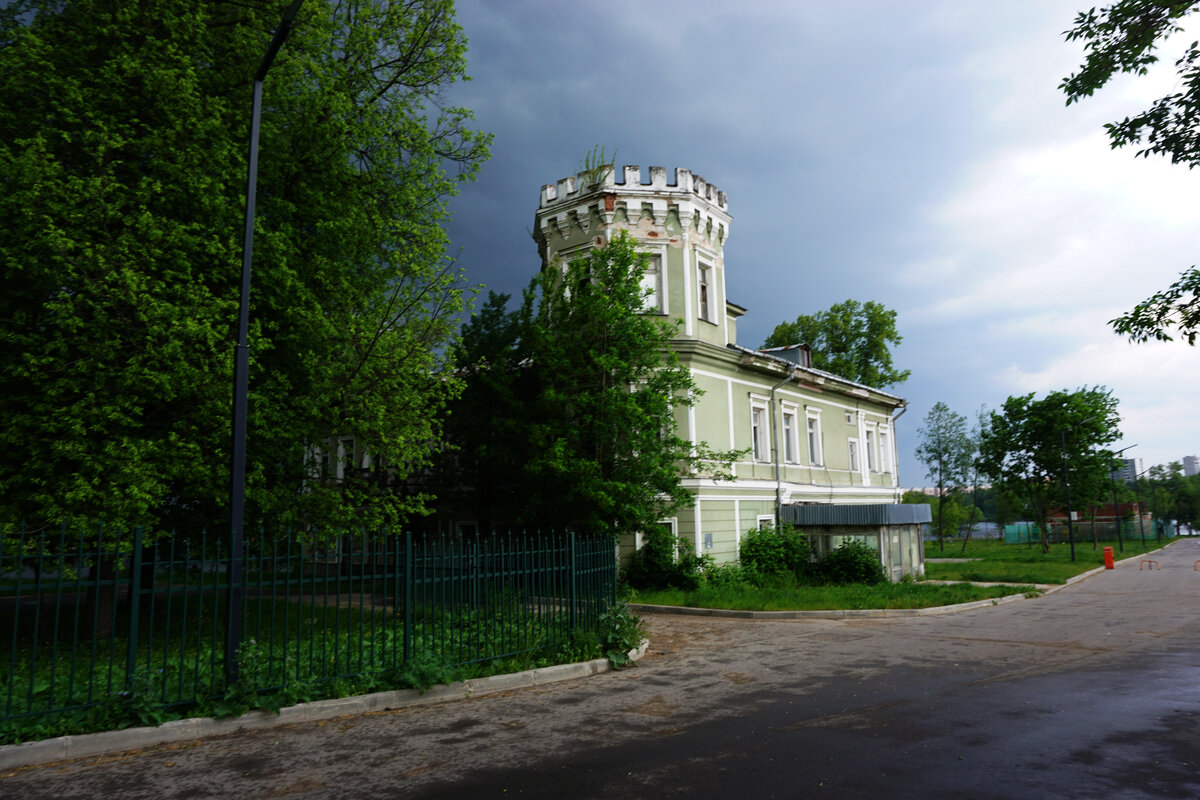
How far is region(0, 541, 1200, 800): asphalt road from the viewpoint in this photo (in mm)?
6000

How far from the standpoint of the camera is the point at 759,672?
1102 centimetres

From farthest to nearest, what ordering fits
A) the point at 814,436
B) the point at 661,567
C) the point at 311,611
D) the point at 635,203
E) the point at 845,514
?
the point at 814,436 < the point at 845,514 < the point at 635,203 < the point at 661,567 < the point at 311,611

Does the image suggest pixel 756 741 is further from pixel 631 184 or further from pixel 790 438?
pixel 790 438

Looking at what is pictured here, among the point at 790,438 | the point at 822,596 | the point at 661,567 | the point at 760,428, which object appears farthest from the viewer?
the point at 790,438

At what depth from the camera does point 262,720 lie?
8039mm

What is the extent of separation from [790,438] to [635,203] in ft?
38.2

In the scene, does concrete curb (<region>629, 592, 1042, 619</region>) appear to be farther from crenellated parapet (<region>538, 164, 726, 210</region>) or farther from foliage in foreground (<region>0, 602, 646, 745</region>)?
crenellated parapet (<region>538, 164, 726, 210</region>)

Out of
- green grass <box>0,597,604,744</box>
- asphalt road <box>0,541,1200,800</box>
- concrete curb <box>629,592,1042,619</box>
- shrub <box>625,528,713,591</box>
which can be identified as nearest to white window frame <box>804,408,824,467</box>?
shrub <box>625,528,713,591</box>

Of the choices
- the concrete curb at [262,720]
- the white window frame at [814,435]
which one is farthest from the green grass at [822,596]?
the concrete curb at [262,720]

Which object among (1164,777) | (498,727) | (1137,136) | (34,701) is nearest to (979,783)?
(1164,777)

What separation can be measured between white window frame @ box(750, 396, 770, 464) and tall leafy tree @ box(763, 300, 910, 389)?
1890 cm

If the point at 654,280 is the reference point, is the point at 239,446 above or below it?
below

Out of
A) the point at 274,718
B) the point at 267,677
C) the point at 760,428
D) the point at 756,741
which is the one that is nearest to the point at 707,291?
the point at 760,428

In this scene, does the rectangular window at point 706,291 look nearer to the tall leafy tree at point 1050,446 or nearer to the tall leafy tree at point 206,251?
the tall leafy tree at point 206,251
